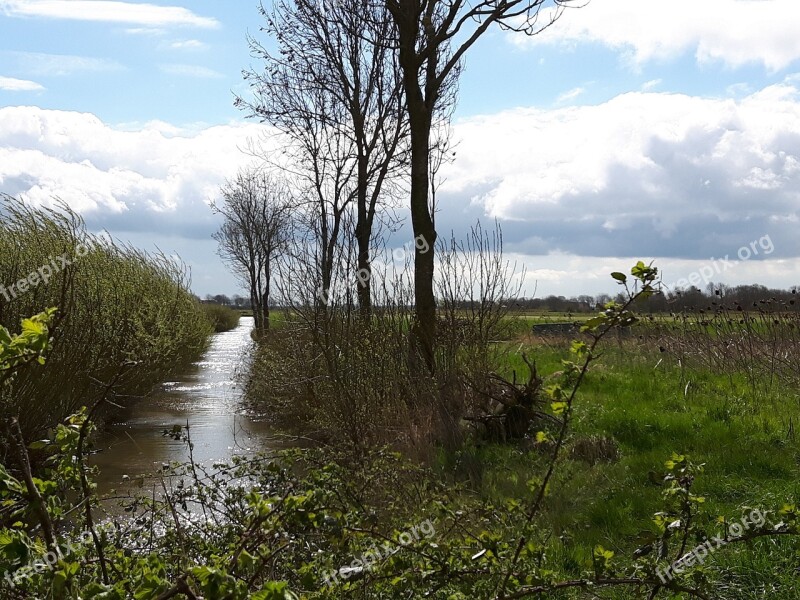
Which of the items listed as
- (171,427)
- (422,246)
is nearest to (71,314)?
(171,427)

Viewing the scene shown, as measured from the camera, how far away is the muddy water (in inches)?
421

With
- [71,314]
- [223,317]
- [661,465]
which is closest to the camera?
[661,465]

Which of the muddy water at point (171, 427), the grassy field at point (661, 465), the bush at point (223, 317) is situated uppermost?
the bush at point (223, 317)

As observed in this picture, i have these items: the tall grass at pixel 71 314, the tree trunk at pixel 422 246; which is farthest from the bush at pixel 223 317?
the tree trunk at pixel 422 246

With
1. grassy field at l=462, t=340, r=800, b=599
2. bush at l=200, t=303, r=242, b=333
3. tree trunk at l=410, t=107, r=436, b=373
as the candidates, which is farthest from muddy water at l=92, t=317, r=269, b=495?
bush at l=200, t=303, r=242, b=333

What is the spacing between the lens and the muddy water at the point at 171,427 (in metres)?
10.7

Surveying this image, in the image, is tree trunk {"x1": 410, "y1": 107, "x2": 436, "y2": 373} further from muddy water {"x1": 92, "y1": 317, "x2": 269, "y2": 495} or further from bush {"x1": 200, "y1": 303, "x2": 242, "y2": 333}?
bush {"x1": 200, "y1": 303, "x2": 242, "y2": 333}

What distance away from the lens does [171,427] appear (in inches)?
474

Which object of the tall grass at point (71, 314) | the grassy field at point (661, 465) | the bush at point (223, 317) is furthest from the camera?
the bush at point (223, 317)

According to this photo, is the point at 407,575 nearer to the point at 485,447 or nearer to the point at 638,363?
the point at 485,447

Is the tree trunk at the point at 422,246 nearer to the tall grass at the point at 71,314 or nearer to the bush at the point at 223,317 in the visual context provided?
the tall grass at the point at 71,314

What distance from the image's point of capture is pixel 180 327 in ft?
62.4

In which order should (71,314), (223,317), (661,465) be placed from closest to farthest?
(661,465), (71,314), (223,317)

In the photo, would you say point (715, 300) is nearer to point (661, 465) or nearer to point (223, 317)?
point (661, 465)
